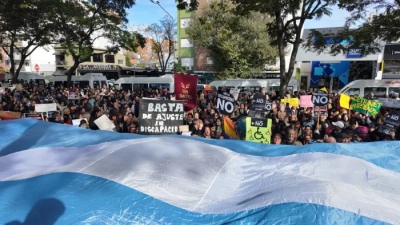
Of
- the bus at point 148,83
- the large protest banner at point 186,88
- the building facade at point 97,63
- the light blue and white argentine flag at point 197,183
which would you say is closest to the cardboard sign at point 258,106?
the large protest banner at point 186,88

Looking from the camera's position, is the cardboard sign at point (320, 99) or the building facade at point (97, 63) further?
the building facade at point (97, 63)

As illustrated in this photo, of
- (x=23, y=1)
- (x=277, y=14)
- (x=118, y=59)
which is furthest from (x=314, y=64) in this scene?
(x=118, y=59)

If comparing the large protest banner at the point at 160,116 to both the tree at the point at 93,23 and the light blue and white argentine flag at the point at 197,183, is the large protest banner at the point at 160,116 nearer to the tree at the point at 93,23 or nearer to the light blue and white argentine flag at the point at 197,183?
the light blue and white argentine flag at the point at 197,183

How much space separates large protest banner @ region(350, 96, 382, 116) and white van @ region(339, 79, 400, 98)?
25.6 feet

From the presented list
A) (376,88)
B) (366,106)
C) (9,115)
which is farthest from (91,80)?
(366,106)

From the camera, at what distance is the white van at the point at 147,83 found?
24125 mm

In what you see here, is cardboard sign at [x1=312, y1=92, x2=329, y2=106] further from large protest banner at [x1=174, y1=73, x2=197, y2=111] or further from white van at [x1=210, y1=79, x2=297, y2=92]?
white van at [x1=210, y1=79, x2=297, y2=92]

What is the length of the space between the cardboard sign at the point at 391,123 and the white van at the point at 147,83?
17671 mm

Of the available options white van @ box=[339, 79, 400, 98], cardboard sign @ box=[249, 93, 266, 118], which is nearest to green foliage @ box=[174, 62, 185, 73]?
white van @ box=[339, 79, 400, 98]

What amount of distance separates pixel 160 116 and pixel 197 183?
384 centimetres

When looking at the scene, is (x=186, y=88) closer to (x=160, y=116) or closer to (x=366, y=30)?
(x=160, y=116)

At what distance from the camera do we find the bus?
2411cm

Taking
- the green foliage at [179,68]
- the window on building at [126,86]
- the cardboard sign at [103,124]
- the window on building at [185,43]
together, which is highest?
the window on building at [185,43]

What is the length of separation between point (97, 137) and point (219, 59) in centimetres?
3050
